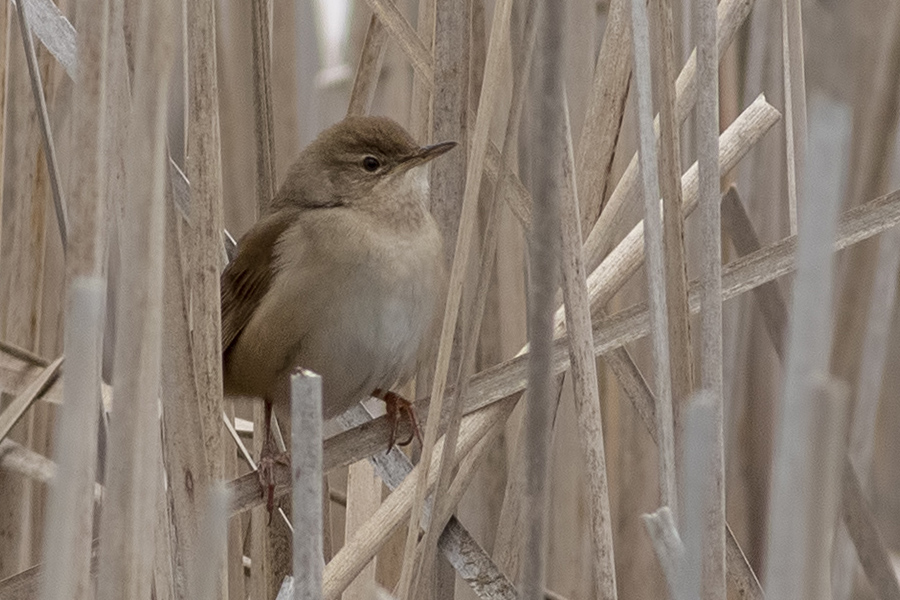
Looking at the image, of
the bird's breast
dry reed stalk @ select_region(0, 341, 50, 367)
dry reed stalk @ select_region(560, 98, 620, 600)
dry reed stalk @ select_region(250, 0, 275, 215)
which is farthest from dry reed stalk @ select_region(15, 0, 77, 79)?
dry reed stalk @ select_region(560, 98, 620, 600)

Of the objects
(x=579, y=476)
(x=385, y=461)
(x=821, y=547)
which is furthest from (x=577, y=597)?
(x=821, y=547)

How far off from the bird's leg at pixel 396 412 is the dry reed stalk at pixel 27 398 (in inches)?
22.8

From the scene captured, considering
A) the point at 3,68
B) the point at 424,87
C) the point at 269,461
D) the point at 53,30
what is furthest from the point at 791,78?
the point at 3,68

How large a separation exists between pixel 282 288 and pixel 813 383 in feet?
5.26

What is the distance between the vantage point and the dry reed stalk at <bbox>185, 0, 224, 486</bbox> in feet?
5.97

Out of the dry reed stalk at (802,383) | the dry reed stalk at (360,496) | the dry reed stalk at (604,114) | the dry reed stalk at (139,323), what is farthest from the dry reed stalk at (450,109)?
the dry reed stalk at (802,383)

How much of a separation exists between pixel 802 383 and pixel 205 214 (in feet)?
3.37

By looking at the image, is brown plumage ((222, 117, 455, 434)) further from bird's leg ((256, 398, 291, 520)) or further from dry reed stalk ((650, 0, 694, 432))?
dry reed stalk ((650, 0, 694, 432))

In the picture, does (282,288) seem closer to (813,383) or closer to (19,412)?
(19,412)

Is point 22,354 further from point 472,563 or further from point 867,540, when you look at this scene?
point 867,540

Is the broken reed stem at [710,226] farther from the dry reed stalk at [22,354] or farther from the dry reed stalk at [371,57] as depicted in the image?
the dry reed stalk at [22,354]

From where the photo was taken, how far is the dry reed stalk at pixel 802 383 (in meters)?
1.10

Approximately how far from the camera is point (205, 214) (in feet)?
6.17

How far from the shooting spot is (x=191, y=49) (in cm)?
184
